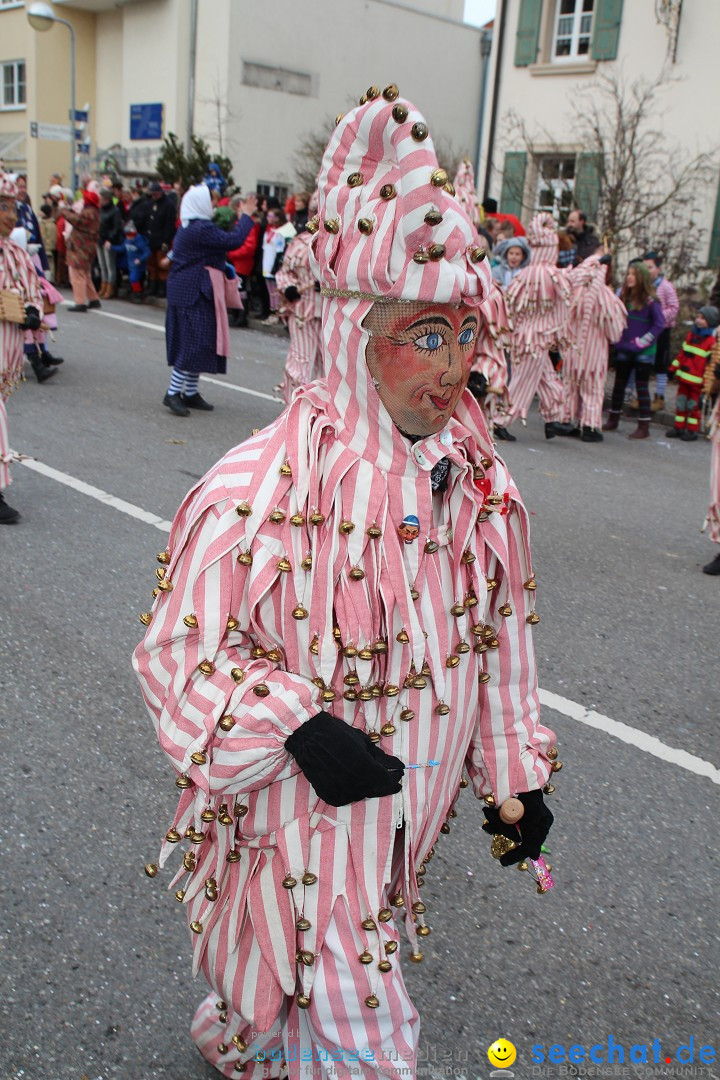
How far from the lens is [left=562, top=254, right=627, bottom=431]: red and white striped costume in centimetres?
1011

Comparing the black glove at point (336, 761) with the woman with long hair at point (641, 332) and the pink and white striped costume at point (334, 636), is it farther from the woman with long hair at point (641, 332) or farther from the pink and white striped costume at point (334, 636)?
the woman with long hair at point (641, 332)

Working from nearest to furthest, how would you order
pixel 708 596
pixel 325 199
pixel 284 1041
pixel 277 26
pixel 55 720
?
1. pixel 325 199
2. pixel 284 1041
3. pixel 55 720
4. pixel 708 596
5. pixel 277 26

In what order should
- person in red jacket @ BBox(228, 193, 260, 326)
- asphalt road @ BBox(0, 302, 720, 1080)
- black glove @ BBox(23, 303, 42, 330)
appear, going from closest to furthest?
asphalt road @ BBox(0, 302, 720, 1080), black glove @ BBox(23, 303, 42, 330), person in red jacket @ BBox(228, 193, 260, 326)

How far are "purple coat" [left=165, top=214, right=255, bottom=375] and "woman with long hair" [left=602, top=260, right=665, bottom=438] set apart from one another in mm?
4051

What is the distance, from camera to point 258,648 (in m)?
1.80

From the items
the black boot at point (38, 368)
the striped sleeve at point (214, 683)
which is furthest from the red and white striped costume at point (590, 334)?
the striped sleeve at point (214, 683)

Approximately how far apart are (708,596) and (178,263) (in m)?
5.59

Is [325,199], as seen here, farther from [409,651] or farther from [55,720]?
[55,720]

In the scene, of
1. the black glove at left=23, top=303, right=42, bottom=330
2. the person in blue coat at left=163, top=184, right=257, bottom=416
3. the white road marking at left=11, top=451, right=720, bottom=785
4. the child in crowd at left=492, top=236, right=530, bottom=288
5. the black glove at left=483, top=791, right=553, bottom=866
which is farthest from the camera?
the child in crowd at left=492, top=236, right=530, bottom=288

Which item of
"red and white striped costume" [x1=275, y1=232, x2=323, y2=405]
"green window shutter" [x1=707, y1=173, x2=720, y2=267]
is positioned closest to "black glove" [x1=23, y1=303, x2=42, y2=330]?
"red and white striped costume" [x1=275, y1=232, x2=323, y2=405]

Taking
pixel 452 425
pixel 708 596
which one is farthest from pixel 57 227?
pixel 452 425

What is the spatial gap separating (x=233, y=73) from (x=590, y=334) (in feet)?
57.5

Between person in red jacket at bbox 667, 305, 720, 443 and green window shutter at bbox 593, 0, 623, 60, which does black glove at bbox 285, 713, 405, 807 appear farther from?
green window shutter at bbox 593, 0, 623, 60

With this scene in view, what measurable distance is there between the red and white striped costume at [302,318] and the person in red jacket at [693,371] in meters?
3.94
